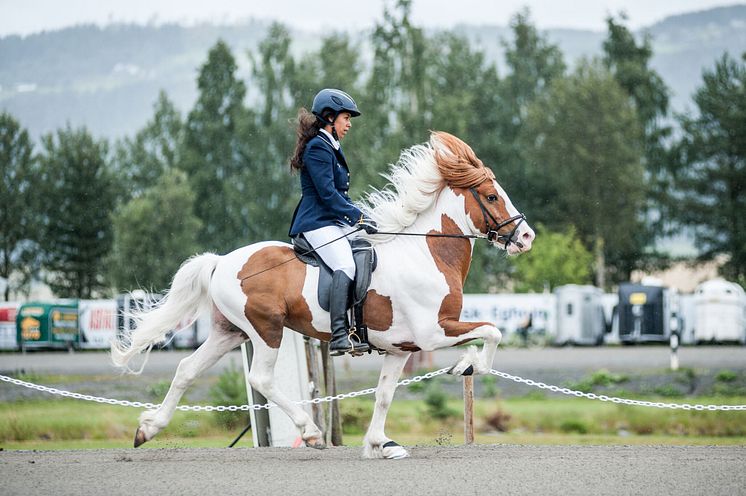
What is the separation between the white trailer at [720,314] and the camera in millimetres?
41875

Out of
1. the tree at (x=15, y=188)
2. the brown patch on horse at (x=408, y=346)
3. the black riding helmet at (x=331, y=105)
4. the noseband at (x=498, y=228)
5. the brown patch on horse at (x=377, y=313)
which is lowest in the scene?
the brown patch on horse at (x=408, y=346)

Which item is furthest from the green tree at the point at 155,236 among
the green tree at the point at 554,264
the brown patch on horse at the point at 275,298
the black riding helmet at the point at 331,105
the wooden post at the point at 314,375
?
the brown patch on horse at the point at 275,298

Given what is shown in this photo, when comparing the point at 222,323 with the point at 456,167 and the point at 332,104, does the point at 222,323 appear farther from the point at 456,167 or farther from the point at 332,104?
the point at 456,167

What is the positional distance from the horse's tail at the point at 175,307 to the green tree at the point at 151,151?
61676 millimetres

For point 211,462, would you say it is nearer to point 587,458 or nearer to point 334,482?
point 334,482

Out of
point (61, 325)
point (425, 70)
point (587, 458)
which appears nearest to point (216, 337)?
point (587, 458)

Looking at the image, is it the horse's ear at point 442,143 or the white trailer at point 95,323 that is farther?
the white trailer at point 95,323

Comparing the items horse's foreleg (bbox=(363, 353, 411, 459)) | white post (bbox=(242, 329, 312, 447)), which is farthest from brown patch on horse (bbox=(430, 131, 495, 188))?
white post (bbox=(242, 329, 312, 447))

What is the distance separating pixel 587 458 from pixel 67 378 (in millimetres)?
19353

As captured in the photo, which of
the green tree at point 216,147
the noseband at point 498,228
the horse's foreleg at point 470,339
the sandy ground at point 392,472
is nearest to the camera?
the sandy ground at point 392,472

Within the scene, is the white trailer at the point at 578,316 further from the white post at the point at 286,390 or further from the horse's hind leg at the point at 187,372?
the horse's hind leg at the point at 187,372

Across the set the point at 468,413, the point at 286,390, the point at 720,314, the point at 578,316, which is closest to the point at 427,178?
the point at 468,413

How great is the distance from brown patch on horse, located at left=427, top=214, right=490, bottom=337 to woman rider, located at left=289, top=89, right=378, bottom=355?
2.10 feet

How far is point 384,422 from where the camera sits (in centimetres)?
981
